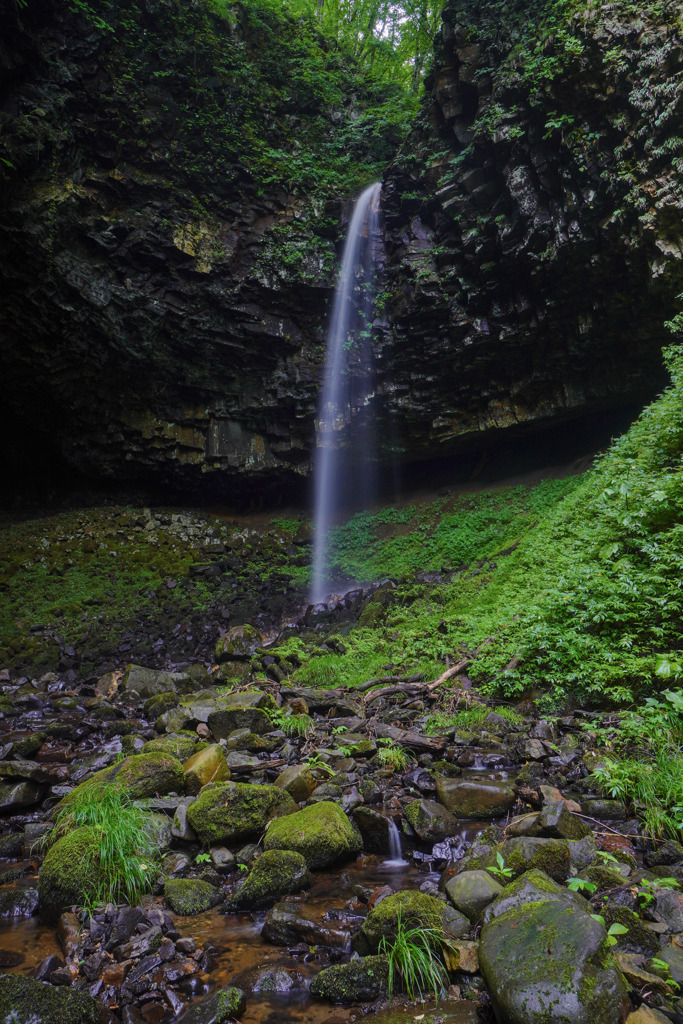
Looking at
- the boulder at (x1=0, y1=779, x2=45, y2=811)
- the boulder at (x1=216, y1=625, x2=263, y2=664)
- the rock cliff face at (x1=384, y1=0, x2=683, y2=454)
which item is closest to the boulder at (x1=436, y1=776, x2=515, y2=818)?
the boulder at (x1=0, y1=779, x2=45, y2=811)

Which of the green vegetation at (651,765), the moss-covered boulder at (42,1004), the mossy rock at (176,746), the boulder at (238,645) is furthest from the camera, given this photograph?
the boulder at (238,645)

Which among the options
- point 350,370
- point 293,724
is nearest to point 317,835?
point 293,724

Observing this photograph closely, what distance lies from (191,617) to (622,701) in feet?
30.9

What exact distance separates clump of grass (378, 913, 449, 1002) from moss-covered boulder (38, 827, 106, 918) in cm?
184

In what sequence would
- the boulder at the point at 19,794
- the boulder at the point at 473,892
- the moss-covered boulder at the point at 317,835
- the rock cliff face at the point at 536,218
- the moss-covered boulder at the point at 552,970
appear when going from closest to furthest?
the moss-covered boulder at the point at 552,970 → the boulder at the point at 473,892 → the moss-covered boulder at the point at 317,835 → the boulder at the point at 19,794 → the rock cliff face at the point at 536,218

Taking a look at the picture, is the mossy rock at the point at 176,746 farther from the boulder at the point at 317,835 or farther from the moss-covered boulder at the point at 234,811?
the boulder at the point at 317,835

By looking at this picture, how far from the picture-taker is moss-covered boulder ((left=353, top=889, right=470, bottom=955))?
235 cm

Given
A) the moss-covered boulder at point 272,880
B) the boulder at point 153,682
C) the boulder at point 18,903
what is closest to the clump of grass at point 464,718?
the moss-covered boulder at point 272,880

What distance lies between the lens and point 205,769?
4262mm

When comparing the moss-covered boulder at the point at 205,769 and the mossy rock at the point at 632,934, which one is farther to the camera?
the moss-covered boulder at the point at 205,769

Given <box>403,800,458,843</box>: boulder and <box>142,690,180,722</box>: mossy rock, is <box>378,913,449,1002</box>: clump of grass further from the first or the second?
<box>142,690,180,722</box>: mossy rock

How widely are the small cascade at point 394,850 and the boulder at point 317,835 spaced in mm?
218

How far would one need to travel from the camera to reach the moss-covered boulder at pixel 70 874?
290cm

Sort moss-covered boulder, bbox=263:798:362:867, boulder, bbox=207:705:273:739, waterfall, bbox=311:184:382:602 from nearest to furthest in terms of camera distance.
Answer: moss-covered boulder, bbox=263:798:362:867
boulder, bbox=207:705:273:739
waterfall, bbox=311:184:382:602
